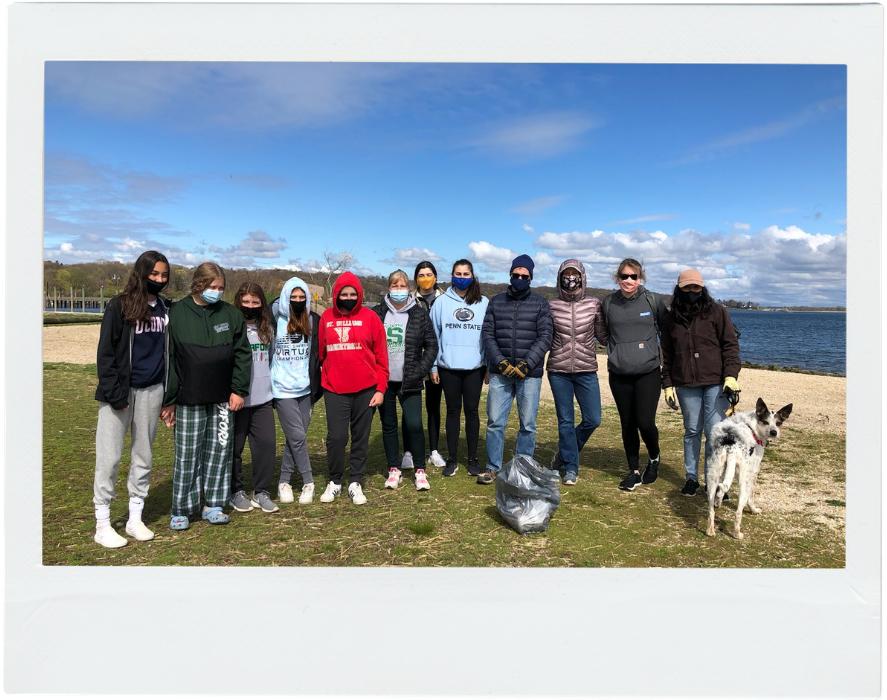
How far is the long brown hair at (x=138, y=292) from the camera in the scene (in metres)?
3.67

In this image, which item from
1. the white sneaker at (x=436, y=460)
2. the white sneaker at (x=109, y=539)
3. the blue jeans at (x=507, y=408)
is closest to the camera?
the white sneaker at (x=109, y=539)

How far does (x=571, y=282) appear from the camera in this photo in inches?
198

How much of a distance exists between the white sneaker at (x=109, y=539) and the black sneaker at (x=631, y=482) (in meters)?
4.11

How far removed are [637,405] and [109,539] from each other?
432cm

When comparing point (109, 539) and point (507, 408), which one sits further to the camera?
point (507, 408)

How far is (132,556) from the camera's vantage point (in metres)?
3.71

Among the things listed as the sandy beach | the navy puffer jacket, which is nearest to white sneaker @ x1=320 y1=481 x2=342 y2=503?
the navy puffer jacket

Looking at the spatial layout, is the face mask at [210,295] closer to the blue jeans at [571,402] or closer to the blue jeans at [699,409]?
the blue jeans at [571,402]

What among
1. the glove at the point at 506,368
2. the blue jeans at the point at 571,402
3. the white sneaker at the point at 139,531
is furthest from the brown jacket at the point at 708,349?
the white sneaker at the point at 139,531

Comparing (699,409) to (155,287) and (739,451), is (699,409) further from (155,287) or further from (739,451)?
(155,287)

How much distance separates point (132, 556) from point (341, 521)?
1.43 meters

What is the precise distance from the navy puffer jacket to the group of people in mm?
13

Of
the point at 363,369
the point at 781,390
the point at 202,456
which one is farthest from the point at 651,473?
the point at 781,390
